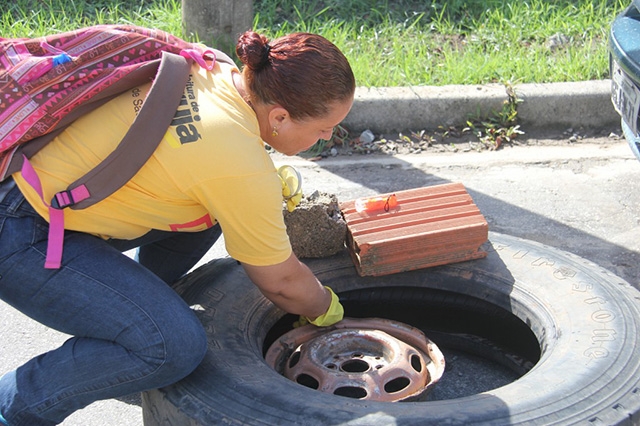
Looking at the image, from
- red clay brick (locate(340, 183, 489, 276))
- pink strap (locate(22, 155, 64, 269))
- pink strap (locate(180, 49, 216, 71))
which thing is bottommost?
red clay brick (locate(340, 183, 489, 276))

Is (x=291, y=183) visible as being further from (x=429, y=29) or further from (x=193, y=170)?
(x=429, y=29)

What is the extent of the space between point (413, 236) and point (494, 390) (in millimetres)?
627

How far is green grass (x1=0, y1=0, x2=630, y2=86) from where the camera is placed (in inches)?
187

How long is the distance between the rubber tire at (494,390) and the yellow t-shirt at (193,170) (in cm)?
33

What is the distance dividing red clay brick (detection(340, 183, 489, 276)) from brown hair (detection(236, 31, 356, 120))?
58 cm

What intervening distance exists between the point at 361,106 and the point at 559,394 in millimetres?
2848

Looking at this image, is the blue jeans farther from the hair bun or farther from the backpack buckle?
the hair bun

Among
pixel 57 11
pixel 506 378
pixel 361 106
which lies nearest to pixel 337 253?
pixel 506 378

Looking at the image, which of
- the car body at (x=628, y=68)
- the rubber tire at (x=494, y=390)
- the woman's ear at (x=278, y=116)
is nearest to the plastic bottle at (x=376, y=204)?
the rubber tire at (x=494, y=390)

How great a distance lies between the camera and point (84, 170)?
1.95 metres

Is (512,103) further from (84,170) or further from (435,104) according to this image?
(84,170)

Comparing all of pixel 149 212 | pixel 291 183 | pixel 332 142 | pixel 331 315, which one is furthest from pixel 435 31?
pixel 149 212

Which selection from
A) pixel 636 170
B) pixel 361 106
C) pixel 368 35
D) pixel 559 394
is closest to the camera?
pixel 559 394

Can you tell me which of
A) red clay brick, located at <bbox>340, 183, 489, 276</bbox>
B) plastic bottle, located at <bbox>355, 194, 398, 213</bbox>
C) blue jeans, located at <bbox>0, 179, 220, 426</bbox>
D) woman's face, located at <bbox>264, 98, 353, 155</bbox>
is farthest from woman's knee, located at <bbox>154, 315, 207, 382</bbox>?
plastic bottle, located at <bbox>355, 194, 398, 213</bbox>
